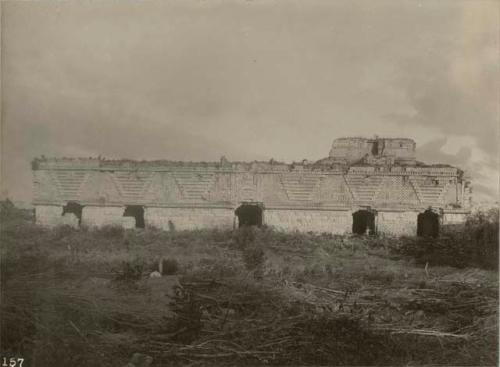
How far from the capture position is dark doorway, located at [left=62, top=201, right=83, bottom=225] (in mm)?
9555

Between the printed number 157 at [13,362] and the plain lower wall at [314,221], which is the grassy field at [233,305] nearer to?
the printed number 157 at [13,362]

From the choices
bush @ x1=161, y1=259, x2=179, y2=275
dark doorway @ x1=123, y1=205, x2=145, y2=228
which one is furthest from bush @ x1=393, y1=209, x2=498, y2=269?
dark doorway @ x1=123, y1=205, x2=145, y2=228

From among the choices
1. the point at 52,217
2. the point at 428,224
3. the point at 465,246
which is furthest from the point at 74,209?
the point at 465,246

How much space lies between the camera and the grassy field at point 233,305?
631 centimetres

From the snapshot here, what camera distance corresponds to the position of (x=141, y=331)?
6.50 meters

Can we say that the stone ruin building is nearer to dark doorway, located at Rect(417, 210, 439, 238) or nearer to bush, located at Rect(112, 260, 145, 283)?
dark doorway, located at Rect(417, 210, 439, 238)

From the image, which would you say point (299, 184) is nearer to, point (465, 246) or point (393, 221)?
point (393, 221)

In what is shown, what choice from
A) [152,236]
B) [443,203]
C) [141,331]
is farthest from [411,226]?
[141,331]

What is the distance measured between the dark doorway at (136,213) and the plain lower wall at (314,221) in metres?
2.65

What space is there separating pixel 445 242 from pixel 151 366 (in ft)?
19.0

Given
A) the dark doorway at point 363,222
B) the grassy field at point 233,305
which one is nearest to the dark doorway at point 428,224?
the dark doorway at point 363,222

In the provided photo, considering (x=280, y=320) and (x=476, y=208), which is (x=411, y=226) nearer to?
(x=476, y=208)

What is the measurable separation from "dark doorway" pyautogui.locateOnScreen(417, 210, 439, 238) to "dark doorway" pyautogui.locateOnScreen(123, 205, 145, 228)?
5.79 meters

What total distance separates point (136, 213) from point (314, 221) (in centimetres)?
376
